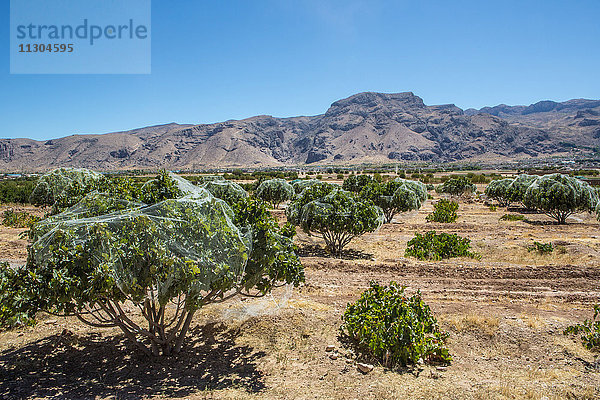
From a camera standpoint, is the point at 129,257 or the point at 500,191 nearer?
the point at 129,257

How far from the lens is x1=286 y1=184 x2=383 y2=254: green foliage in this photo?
12.7 m

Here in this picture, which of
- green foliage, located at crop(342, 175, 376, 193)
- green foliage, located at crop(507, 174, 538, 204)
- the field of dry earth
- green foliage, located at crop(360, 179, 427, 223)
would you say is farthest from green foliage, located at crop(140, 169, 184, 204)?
green foliage, located at crop(507, 174, 538, 204)

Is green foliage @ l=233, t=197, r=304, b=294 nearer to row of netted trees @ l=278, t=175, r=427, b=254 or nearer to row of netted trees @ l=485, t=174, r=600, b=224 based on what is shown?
row of netted trees @ l=278, t=175, r=427, b=254

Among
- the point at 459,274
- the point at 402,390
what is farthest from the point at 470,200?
the point at 402,390

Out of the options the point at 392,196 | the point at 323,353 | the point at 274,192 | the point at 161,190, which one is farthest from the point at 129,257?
the point at 274,192

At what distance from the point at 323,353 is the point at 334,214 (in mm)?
6816

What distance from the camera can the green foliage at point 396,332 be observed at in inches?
230

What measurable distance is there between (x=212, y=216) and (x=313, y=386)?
282 centimetres

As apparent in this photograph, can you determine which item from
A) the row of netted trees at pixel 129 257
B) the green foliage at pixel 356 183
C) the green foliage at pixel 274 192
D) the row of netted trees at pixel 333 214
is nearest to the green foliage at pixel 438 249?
the row of netted trees at pixel 333 214

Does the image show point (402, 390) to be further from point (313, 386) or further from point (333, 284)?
point (333, 284)

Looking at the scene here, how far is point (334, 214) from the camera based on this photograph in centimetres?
1275

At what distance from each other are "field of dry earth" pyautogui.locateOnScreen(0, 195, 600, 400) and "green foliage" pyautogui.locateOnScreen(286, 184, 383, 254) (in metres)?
2.10

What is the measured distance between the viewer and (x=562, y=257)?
13219 millimetres

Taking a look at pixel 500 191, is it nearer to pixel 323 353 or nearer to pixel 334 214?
pixel 334 214
